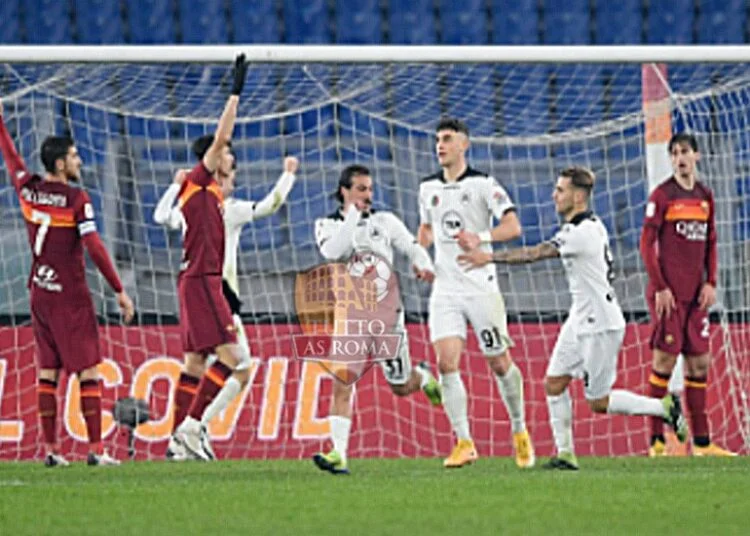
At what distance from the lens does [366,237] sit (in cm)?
933

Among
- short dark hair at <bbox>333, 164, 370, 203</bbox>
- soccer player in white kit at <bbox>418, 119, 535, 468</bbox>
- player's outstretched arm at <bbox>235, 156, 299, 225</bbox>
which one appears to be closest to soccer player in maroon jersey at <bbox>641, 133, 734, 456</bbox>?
soccer player in white kit at <bbox>418, 119, 535, 468</bbox>

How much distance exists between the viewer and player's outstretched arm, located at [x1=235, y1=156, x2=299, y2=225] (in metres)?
10.2

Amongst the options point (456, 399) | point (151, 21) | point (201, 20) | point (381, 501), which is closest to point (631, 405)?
point (456, 399)

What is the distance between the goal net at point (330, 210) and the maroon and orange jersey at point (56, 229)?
76 centimetres

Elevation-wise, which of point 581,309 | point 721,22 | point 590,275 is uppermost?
point 721,22

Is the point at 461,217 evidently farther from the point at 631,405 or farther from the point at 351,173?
the point at 631,405

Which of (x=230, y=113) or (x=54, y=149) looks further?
(x=54, y=149)

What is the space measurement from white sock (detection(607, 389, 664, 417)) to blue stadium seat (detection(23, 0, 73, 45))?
8.67 metres

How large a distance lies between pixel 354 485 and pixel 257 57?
2.76 meters

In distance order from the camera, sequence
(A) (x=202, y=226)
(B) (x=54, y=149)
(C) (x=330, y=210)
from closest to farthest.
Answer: (B) (x=54, y=149) < (A) (x=202, y=226) < (C) (x=330, y=210)

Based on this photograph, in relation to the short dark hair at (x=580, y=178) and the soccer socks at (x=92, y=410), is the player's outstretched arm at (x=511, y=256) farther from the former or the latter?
the soccer socks at (x=92, y=410)

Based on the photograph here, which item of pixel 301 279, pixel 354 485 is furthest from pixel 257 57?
pixel 354 485

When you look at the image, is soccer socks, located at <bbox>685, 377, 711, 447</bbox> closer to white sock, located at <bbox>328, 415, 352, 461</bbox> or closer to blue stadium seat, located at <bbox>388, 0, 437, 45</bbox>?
white sock, located at <bbox>328, 415, 352, 461</bbox>

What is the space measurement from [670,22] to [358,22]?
284 centimetres
